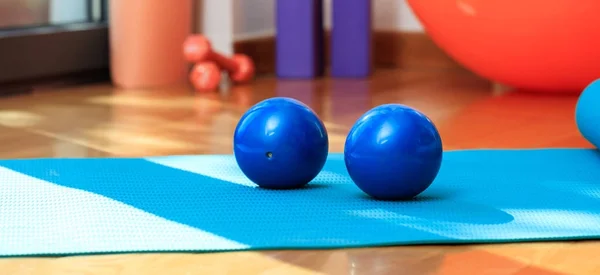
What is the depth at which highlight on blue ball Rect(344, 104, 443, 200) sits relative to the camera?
5.24 feet

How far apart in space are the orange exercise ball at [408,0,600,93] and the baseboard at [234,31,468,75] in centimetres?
67

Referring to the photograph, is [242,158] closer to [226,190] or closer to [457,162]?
[226,190]

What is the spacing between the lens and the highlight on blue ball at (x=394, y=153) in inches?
62.9

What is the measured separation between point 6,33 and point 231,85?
0.78 m

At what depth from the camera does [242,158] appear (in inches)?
67.9

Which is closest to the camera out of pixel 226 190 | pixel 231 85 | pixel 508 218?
pixel 508 218

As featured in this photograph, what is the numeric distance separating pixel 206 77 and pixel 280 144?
164 cm

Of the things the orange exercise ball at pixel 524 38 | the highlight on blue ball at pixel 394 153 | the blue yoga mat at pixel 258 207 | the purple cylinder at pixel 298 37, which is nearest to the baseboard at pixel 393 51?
the purple cylinder at pixel 298 37

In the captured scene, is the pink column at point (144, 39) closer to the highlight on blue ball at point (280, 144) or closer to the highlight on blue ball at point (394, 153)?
the highlight on blue ball at point (280, 144)

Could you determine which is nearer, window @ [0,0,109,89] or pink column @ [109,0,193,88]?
window @ [0,0,109,89]

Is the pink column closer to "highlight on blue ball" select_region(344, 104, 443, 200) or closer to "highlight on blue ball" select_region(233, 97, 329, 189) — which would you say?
"highlight on blue ball" select_region(233, 97, 329, 189)

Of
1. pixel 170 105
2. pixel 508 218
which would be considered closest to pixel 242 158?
pixel 508 218

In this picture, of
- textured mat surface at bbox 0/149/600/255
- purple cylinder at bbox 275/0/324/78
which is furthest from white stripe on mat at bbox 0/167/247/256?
→ purple cylinder at bbox 275/0/324/78

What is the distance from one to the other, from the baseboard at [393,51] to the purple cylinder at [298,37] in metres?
0.20
